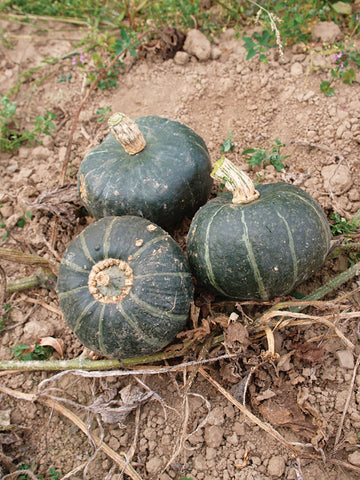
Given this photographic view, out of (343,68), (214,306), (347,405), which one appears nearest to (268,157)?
(343,68)

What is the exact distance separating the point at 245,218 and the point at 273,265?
0.33m

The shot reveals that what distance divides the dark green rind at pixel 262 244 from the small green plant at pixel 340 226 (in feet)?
1.38

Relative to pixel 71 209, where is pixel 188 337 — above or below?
below

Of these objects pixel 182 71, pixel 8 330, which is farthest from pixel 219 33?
pixel 8 330

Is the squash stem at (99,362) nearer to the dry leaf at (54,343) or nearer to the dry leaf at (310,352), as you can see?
the dry leaf at (54,343)

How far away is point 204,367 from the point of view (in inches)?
103

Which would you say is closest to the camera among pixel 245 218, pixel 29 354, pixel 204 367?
pixel 245 218

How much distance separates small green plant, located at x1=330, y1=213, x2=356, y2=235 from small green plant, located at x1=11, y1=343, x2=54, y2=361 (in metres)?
2.33

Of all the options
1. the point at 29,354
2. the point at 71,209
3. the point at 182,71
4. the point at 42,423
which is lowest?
Result: the point at 42,423

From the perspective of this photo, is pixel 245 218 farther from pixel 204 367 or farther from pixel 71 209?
pixel 71 209

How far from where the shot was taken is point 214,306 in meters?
2.87

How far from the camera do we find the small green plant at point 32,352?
2.91 metres

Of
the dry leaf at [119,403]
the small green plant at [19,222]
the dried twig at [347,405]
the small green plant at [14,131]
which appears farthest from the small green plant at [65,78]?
the dried twig at [347,405]

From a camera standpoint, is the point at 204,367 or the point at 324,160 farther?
the point at 324,160
